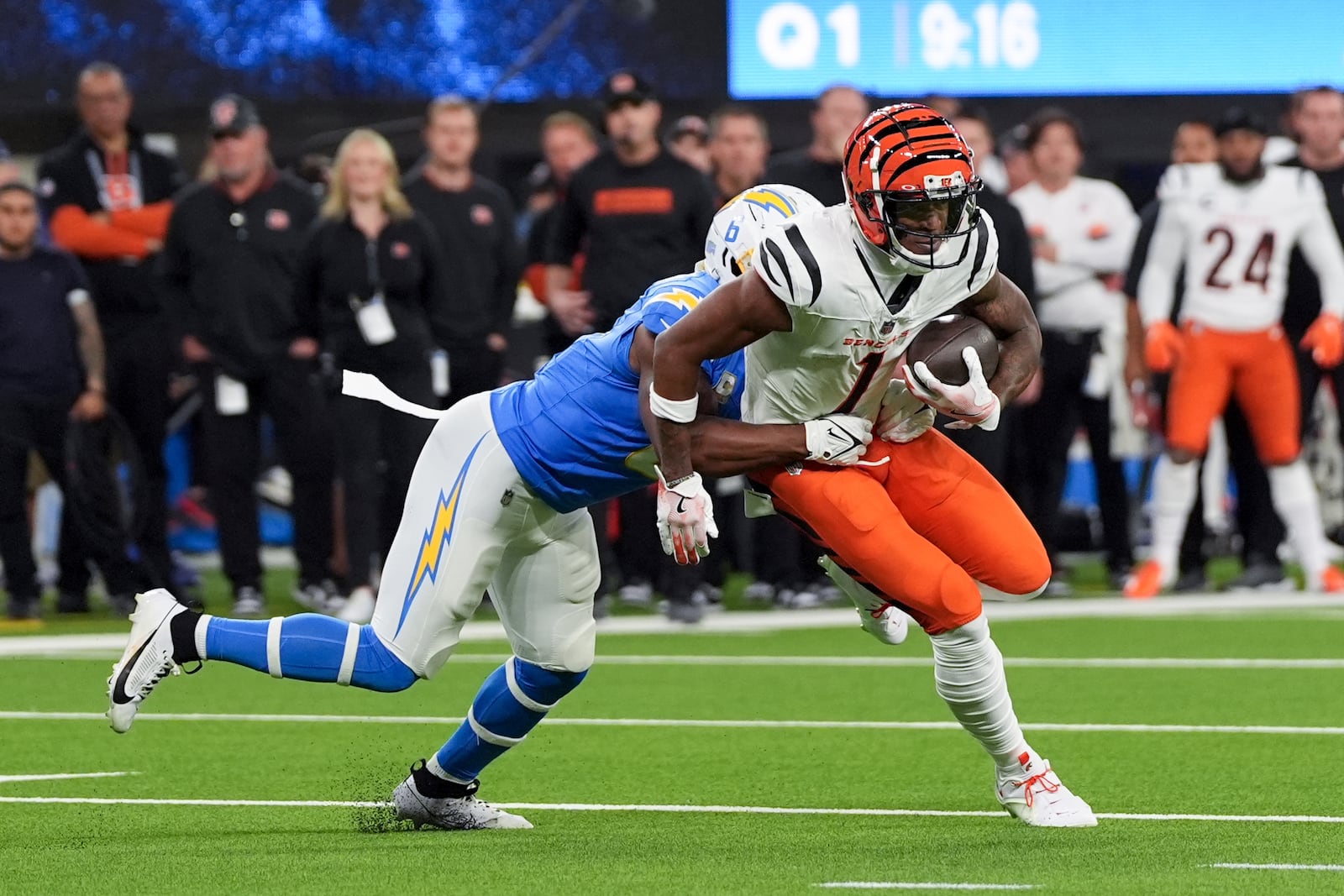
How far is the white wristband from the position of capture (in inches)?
186

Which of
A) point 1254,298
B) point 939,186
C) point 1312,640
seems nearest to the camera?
point 939,186

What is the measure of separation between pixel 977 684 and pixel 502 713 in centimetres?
108

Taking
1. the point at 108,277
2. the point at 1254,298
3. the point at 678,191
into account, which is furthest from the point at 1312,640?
the point at 108,277

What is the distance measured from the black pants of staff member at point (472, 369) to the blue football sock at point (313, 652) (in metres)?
5.07

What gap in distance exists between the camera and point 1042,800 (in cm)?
504

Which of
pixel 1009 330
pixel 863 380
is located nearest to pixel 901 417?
pixel 863 380

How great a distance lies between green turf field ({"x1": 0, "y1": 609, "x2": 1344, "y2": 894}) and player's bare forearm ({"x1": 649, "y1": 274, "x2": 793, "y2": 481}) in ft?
3.25

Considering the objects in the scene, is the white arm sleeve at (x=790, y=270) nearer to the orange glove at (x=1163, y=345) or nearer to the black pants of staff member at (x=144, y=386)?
the orange glove at (x=1163, y=345)

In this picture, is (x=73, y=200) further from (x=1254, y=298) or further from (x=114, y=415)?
(x=1254, y=298)

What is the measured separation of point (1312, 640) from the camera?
872 centimetres

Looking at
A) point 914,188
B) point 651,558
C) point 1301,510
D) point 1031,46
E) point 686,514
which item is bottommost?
point 651,558

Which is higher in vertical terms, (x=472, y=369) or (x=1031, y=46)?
(x=1031, y=46)

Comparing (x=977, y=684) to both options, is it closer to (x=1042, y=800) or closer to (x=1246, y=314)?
(x=1042, y=800)

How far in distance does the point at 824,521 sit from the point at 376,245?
490 centimetres
